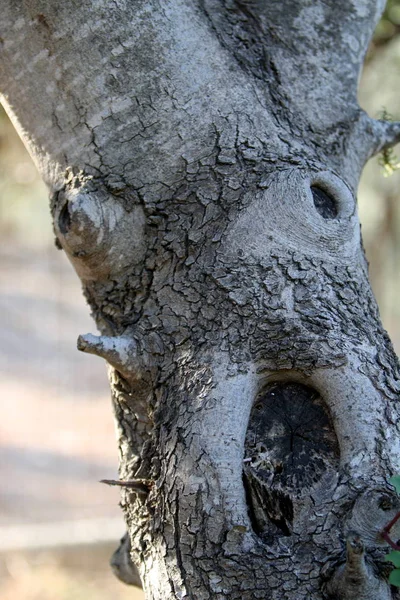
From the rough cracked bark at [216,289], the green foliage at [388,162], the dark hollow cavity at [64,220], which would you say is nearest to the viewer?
the rough cracked bark at [216,289]

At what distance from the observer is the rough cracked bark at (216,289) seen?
954 mm

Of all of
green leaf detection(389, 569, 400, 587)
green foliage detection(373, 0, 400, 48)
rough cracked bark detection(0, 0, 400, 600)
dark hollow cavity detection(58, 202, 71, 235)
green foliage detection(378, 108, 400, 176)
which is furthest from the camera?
green foliage detection(373, 0, 400, 48)

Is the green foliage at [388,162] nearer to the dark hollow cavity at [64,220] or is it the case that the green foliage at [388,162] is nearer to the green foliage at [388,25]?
the dark hollow cavity at [64,220]

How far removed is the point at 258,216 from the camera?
108cm

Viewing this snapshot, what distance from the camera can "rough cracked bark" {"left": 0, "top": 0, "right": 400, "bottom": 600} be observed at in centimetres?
95

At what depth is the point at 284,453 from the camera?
3.30 ft

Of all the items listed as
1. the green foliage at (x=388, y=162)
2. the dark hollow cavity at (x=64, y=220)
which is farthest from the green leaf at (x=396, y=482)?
the green foliage at (x=388, y=162)

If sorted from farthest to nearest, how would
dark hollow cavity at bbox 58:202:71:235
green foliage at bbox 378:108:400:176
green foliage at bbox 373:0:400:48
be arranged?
green foliage at bbox 373:0:400:48
green foliage at bbox 378:108:400:176
dark hollow cavity at bbox 58:202:71:235

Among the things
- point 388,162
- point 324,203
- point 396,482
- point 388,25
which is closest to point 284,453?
point 396,482

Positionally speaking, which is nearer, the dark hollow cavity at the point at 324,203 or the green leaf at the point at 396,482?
the green leaf at the point at 396,482

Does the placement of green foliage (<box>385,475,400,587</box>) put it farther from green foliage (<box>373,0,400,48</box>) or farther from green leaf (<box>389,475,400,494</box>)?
green foliage (<box>373,0,400,48</box>)

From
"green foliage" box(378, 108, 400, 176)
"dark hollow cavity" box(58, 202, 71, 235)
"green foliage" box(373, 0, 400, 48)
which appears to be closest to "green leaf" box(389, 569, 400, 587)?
"dark hollow cavity" box(58, 202, 71, 235)

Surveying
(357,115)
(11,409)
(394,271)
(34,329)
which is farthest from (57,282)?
(357,115)

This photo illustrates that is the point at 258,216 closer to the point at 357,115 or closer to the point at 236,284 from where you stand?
the point at 236,284
